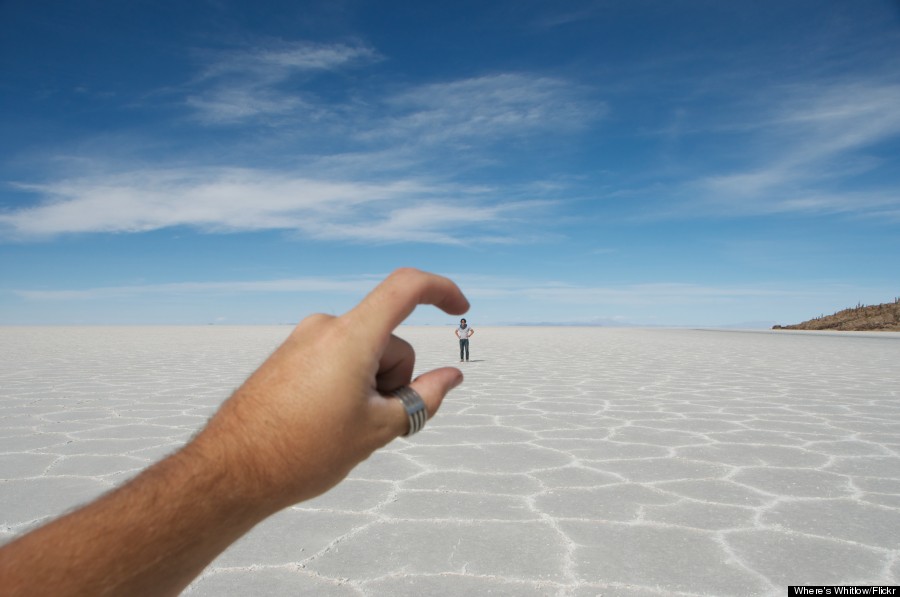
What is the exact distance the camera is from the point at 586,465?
3869 mm

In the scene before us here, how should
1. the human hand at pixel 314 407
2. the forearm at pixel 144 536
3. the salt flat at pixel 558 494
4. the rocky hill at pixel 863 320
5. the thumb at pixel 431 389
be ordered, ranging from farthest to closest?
the rocky hill at pixel 863 320 → the salt flat at pixel 558 494 → the thumb at pixel 431 389 → the human hand at pixel 314 407 → the forearm at pixel 144 536

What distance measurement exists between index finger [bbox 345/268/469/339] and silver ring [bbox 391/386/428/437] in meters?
0.11

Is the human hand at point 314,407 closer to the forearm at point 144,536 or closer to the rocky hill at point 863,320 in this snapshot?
the forearm at point 144,536

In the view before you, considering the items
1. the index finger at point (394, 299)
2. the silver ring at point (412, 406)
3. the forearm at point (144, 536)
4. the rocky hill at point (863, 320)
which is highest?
the rocky hill at point (863, 320)

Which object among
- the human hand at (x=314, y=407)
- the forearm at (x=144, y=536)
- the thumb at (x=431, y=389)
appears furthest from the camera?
the thumb at (x=431, y=389)

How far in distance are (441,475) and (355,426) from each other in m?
2.99

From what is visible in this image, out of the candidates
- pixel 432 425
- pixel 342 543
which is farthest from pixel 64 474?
pixel 432 425

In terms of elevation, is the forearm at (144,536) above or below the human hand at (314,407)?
below

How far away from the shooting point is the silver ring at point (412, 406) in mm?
860

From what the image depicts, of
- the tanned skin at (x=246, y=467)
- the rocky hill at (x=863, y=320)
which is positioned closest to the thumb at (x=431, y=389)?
the tanned skin at (x=246, y=467)

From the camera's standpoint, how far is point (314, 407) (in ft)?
2.49

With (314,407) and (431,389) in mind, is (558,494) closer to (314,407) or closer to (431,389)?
(431,389)

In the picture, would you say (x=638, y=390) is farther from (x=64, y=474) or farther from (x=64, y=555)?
(x=64, y=555)

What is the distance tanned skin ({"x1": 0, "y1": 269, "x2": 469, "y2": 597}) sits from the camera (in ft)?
2.11
